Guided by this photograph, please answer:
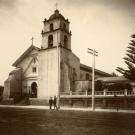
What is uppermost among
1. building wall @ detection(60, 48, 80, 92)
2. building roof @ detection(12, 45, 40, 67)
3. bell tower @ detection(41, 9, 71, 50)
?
bell tower @ detection(41, 9, 71, 50)

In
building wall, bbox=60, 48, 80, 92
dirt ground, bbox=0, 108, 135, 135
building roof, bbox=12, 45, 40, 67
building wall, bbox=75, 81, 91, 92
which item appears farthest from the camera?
building roof, bbox=12, 45, 40, 67

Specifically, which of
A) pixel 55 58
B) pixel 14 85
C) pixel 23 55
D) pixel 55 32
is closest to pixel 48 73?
pixel 55 58

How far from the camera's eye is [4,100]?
41688mm

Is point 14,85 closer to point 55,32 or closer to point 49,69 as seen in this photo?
point 49,69

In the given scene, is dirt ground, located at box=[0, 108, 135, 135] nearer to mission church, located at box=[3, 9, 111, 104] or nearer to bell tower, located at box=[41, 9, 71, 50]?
mission church, located at box=[3, 9, 111, 104]

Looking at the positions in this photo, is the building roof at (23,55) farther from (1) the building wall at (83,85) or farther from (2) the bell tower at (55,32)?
(1) the building wall at (83,85)

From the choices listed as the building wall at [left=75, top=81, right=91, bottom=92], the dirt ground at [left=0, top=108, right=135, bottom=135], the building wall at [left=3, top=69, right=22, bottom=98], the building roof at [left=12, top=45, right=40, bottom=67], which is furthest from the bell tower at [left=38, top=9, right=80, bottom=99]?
the dirt ground at [left=0, top=108, right=135, bottom=135]

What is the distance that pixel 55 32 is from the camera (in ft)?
131

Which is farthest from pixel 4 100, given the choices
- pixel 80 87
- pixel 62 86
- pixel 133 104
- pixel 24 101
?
pixel 133 104

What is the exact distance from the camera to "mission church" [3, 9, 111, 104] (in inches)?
1526

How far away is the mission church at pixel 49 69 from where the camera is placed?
127 feet

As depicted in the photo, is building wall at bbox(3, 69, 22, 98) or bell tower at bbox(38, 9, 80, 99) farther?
building wall at bbox(3, 69, 22, 98)

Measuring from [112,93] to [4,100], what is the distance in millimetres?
19113

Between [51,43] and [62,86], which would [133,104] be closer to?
[62,86]
